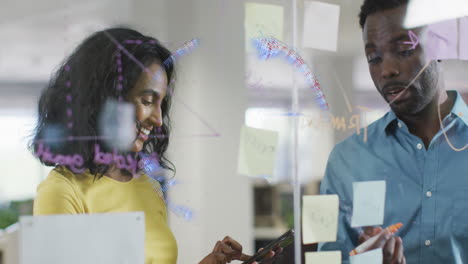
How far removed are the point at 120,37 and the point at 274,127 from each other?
1.56ft

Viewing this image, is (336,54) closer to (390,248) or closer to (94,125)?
(390,248)

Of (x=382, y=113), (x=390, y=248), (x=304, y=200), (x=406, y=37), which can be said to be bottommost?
(x=390, y=248)

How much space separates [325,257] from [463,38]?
76 centimetres

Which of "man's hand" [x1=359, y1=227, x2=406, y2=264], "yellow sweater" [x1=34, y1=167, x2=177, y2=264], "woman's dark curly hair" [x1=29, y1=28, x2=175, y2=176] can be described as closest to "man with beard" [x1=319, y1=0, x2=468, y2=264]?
"man's hand" [x1=359, y1=227, x2=406, y2=264]

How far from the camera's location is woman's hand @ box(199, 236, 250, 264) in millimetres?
1262

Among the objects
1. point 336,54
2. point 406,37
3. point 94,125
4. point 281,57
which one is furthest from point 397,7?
point 94,125

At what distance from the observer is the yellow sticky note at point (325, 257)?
1320 millimetres

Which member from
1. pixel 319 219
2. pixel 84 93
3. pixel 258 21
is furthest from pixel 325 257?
pixel 84 93

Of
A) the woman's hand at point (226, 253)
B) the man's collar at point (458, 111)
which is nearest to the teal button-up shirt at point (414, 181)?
the man's collar at point (458, 111)

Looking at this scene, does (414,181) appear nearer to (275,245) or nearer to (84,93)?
(275,245)

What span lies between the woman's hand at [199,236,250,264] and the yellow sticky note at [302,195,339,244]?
190mm

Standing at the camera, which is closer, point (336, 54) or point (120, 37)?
point (120, 37)

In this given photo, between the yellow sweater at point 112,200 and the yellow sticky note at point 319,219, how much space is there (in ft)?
1.24

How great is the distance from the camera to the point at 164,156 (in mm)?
1214
